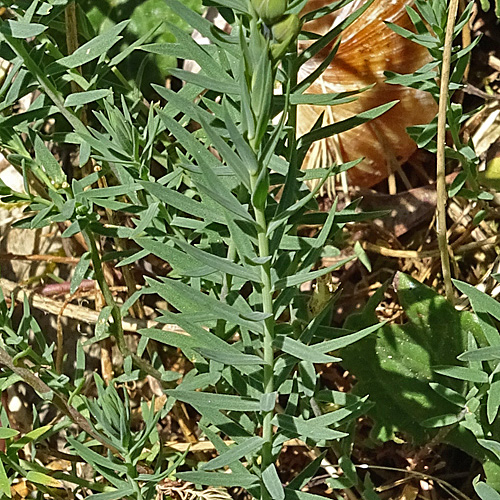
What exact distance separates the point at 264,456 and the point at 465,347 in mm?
453

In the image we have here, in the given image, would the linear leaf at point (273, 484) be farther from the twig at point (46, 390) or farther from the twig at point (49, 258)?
the twig at point (49, 258)

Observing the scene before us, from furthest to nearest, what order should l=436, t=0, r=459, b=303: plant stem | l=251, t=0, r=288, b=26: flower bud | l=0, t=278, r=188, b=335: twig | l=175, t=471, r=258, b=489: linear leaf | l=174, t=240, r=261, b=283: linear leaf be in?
l=0, t=278, r=188, b=335: twig < l=436, t=0, r=459, b=303: plant stem < l=175, t=471, r=258, b=489: linear leaf < l=174, t=240, r=261, b=283: linear leaf < l=251, t=0, r=288, b=26: flower bud

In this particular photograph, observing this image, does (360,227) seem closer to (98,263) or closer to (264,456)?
(98,263)

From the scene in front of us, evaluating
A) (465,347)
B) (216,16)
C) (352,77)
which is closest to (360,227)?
(352,77)

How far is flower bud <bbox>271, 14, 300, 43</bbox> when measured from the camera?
479 millimetres

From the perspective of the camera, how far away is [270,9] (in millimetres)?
477

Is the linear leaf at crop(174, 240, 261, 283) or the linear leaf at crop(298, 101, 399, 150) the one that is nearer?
the linear leaf at crop(174, 240, 261, 283)

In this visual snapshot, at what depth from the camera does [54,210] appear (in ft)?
3.12

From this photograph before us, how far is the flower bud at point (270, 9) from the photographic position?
0.48 metres

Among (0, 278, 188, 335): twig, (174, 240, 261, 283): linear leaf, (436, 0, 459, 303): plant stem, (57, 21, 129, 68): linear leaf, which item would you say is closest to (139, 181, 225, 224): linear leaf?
(174, 240, 261, 283): linear leaf

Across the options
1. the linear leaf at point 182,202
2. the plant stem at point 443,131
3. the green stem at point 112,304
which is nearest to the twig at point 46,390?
the green stem at point 112,304

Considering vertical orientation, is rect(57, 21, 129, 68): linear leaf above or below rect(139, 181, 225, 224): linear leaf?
above

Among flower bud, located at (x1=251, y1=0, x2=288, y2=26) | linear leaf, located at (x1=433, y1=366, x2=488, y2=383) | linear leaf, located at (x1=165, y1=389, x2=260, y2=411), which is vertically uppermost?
flower bud, located at (x1=251, y1=0, x2=288, y2=26)

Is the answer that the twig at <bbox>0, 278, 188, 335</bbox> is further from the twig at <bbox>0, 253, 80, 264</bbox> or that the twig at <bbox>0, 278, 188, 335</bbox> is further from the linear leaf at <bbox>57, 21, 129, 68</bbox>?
the linear leaf at <bbox>57, 21, 129, 68</bbox>
